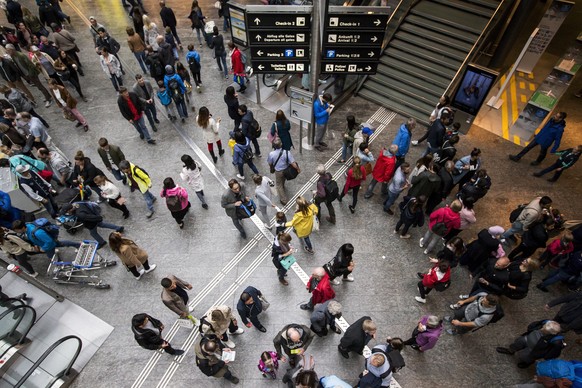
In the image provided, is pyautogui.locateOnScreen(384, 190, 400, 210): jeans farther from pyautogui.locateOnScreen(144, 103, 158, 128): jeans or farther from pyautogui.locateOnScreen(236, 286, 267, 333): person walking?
pyautogui.locateOnScreen(144, 103, 158, 128): jeans

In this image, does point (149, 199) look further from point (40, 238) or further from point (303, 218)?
point (303, 218)

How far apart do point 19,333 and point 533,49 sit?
Answer: 53.3ft

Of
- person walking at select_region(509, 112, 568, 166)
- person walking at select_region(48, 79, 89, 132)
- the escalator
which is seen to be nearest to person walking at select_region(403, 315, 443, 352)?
person walking at select_region(509, 112, 568, 166)

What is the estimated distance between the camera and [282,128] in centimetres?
851

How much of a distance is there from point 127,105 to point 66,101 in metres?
2.15

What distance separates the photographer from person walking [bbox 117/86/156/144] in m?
8.81

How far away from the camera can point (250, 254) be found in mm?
7887

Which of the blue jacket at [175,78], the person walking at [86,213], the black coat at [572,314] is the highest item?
the blue jacket at [175,78]

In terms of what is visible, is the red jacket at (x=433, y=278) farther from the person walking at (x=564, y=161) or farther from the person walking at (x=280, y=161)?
the person walking at (x=564, y=161)

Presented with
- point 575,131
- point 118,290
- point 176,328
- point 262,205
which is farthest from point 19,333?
point 575,131

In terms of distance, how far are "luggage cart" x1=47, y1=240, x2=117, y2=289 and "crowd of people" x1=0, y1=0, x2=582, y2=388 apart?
415mm

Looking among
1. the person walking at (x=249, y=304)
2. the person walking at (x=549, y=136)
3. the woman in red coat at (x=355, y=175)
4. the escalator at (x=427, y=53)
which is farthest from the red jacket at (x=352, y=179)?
the person walking at (x=549, y=136)

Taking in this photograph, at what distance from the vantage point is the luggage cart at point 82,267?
7230 millimetres

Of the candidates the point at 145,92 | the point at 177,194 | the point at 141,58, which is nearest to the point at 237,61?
the point at 145,92
